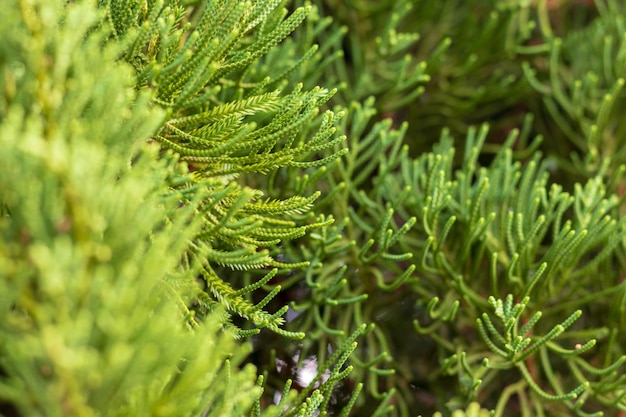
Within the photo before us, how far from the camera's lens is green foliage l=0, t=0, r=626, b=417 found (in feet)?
0.85

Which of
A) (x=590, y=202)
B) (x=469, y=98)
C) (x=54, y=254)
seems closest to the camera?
(x=54, y=254)

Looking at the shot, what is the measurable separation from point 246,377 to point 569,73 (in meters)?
0.54

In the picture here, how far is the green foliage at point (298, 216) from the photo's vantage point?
0.26 m

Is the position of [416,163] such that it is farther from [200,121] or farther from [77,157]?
[77,157]

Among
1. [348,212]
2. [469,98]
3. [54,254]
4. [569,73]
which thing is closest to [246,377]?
[54,254]

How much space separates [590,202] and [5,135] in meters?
0.42

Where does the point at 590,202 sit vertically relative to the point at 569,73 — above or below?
below

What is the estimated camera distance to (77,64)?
0.92ft

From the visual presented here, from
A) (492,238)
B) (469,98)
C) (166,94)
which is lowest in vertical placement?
(166,94)

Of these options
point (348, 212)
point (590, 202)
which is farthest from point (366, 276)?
point (590, 202)

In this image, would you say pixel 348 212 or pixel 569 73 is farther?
pixel 569 73

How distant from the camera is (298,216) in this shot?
1.56 feet

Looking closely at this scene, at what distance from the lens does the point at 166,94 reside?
373 mm

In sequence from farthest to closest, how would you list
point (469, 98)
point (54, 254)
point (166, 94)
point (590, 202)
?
point (469, 98)
point (590, 202)
point (166, 94)
point (54, 254)
